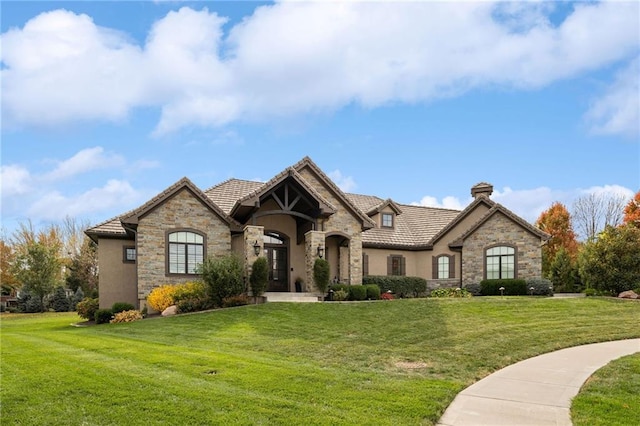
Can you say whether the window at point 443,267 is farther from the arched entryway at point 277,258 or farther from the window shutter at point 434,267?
the arched entryway at point 277,258

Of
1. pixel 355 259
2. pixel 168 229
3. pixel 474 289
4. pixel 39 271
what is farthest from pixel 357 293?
pixel 39 271

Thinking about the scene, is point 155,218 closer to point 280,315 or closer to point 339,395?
point 280,315

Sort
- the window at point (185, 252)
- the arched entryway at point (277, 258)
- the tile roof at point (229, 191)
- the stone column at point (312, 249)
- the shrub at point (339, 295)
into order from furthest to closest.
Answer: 1. the tile roof at point (229, 191)
2. the arched entryway at point (277, 258)
3. the stone column at point (312, 249)
4. the shrub at point (339, 295)
5. the window at point (185, 252)

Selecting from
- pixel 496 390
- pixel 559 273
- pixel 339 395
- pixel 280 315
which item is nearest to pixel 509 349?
pixel 496 390

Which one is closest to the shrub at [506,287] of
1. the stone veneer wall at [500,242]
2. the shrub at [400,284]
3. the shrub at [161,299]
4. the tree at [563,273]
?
the stone veneer wall at [500,242]

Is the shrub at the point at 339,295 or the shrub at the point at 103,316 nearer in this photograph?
the shrub at the point at 103,316

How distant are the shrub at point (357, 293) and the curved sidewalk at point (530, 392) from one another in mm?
12446

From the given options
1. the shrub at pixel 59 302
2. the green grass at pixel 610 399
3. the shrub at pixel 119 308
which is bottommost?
the shrub at pixel 59 302

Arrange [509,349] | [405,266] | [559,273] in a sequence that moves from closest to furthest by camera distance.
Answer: [509,349]
[405,266]
[559,273]

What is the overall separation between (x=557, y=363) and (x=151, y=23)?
1372 centimetres

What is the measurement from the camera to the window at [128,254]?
23.4 metres

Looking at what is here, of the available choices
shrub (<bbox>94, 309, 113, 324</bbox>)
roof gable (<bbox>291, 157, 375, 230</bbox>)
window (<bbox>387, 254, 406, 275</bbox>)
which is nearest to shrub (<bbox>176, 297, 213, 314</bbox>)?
shrub (<bbox>94, 309, 113, 324</bbox>)

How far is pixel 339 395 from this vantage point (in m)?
7.97

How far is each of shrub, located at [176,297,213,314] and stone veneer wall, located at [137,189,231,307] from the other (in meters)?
2.09
